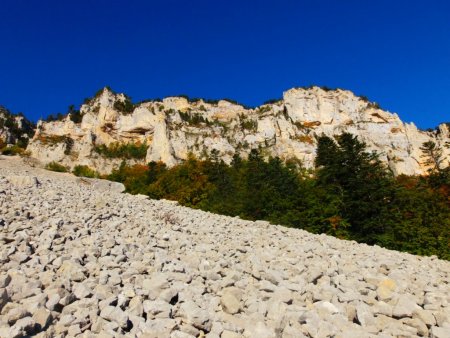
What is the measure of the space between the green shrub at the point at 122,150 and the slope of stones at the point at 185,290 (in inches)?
4734

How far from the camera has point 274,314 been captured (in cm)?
514

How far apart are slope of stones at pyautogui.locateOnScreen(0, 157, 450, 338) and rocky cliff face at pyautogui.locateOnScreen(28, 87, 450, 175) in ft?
353

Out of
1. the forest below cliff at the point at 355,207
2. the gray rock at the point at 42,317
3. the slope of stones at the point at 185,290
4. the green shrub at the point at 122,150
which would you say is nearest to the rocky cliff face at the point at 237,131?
the green shrub at the point at 122,150

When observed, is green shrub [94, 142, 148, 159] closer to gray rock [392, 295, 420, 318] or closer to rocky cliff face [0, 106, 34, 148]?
rocky cliff face [0, 106, 34, 148]

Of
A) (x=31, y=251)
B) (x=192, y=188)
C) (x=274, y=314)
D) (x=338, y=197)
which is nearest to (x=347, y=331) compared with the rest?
(x=274, y=314)

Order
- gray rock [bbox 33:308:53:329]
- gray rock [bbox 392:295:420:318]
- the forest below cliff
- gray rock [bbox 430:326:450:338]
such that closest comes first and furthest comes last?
gray rock [bbox 33:308:53:329]
gray rock [bbox 430:326:450:338]
gray rock [bbox 392:295:420:318]
the forest below cliff

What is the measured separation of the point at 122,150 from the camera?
424 feet

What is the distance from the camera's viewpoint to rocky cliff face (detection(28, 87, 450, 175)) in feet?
403

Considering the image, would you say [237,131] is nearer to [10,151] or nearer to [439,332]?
[10,151]

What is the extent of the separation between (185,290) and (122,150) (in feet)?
Result: 426

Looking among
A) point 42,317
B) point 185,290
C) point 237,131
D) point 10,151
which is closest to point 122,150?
point 10,151

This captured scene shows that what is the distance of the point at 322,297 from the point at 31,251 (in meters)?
5.69

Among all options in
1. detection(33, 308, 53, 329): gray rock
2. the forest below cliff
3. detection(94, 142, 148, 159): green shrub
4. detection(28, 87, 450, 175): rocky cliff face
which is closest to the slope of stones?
→ detection(33, 308, 53, 329): gray rock

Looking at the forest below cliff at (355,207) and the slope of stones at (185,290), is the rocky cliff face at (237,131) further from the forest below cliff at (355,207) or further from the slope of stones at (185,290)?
the slope of stones at (185,290)
